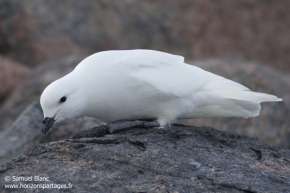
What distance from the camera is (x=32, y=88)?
1130cm

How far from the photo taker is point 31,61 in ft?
49.3

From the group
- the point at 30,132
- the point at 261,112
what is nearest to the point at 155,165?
the point at 30,132

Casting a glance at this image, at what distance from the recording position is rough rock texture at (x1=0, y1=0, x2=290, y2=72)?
1456cm

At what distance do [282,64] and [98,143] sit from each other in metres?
11.2

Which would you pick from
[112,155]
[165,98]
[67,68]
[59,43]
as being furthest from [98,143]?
[59,43]

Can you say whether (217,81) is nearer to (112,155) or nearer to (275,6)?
(112,155)

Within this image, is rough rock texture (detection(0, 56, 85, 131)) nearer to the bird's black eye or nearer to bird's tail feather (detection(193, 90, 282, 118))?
the bird's black eye

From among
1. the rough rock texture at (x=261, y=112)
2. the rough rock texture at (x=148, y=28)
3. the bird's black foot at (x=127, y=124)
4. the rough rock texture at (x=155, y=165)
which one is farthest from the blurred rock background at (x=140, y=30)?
the rough rock texture at (x=155, y=165)

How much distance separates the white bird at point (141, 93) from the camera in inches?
250

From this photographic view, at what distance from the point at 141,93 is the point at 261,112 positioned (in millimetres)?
4819

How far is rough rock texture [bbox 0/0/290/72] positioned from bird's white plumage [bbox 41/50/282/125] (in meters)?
7.98

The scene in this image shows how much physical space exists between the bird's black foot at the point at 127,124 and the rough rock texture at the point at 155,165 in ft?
0.63

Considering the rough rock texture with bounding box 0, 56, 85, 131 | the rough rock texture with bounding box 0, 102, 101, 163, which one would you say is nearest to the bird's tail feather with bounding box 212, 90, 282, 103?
the rough rock texture with bounding box 0, 102, 101, 163

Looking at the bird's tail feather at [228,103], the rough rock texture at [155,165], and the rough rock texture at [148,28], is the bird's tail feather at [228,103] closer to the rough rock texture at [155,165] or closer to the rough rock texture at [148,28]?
the rough rock texture at [155,165]
